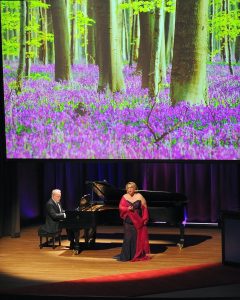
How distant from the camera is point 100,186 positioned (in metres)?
12.8

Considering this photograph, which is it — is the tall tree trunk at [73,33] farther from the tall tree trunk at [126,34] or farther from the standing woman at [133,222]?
the standing woman at [133,222]

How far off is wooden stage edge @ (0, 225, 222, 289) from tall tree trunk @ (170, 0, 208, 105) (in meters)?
2.28

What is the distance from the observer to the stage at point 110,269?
10.3m

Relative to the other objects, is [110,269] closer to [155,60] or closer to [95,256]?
[95,256]

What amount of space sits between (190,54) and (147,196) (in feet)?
7.21

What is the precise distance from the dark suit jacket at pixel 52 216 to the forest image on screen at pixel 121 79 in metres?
0.79

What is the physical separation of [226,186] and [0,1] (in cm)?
514

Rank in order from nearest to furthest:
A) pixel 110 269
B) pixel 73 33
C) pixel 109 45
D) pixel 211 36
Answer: pixel 110 269, pixel 211 36, pixel 109 45, pixel 73 33

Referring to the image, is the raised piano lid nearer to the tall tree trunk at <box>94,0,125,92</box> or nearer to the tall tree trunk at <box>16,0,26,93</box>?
the tall tree trunk at <box>94,0,125,92</box>

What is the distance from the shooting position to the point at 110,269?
1157 cm

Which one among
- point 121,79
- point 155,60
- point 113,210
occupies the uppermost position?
point 155,60

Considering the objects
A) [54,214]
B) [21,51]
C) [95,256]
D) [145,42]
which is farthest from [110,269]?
[21,51]

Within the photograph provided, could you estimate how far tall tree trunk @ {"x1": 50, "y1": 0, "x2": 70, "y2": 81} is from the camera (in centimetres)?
1302

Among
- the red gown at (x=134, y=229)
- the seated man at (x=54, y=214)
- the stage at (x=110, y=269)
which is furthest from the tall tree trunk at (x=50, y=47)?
the stage at (x=110, y=269)
